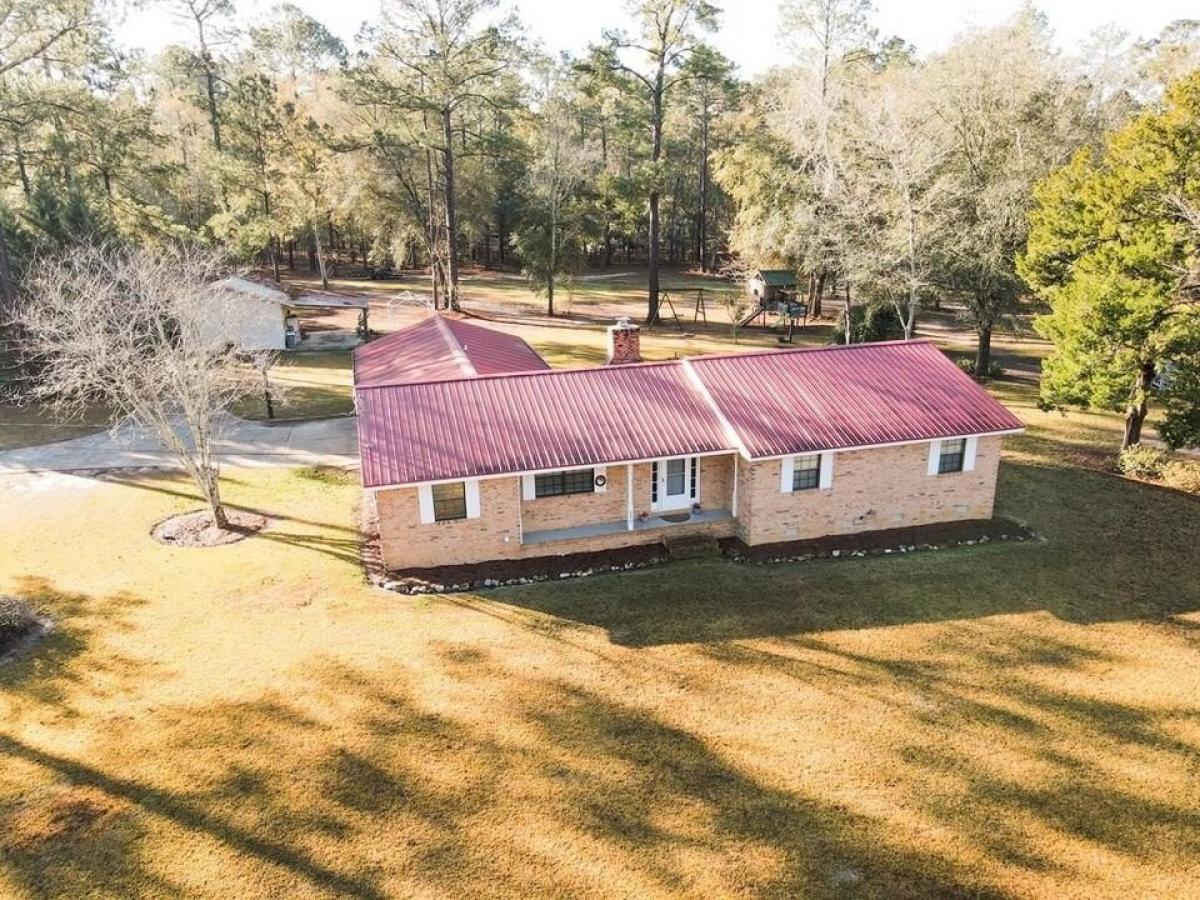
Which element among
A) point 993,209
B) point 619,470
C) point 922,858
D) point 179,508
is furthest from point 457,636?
point 993,209

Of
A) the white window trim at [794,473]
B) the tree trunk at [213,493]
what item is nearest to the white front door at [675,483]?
the white window trim at [794,473]

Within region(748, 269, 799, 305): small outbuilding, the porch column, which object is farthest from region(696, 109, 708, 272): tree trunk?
the porch column

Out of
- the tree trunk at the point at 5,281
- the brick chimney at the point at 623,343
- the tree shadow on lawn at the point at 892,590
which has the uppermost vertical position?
the tree trunk at the point at 5,281

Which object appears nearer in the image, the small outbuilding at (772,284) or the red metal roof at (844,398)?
the red metal roof at (844,398)

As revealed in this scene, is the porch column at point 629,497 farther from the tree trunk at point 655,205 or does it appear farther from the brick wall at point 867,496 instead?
the tree trunk at point 655,205

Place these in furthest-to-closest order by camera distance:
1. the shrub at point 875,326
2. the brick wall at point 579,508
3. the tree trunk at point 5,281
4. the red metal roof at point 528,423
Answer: the shrub at point 875,326, the tree trunk at point 5,281, the brick wall at point 579,508, the red metal roof at point 528,423

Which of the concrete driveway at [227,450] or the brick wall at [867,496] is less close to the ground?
the brick wall at [867,496]

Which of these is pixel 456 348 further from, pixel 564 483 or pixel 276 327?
pixel 276 327
